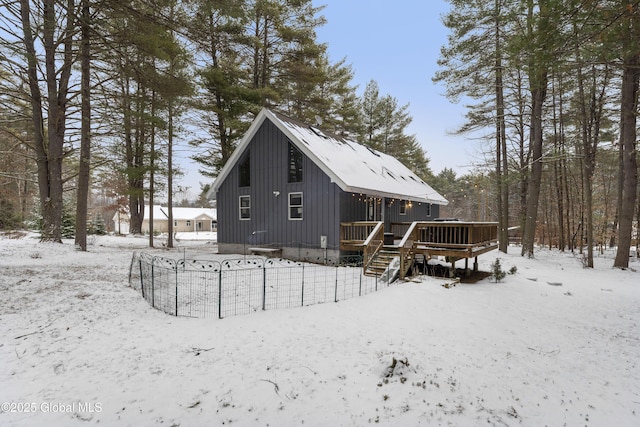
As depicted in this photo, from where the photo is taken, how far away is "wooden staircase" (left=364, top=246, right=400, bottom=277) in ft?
31.9

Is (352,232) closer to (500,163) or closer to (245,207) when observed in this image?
(245,207)

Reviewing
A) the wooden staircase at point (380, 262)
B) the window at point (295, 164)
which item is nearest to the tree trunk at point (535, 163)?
the wooden staircase at point (380, 262)

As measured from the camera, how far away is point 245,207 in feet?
46.7

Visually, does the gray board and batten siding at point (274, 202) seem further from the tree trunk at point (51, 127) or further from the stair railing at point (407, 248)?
the tree trunk at point (51, 127)

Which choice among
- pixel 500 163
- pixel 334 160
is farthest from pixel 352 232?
pixel 500 163

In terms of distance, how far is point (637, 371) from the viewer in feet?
14.6

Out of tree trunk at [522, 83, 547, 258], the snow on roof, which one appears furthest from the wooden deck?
the snow on roof

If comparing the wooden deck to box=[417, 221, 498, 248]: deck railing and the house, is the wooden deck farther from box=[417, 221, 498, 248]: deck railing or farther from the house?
the house

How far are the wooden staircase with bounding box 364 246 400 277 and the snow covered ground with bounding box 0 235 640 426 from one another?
7.73 feet

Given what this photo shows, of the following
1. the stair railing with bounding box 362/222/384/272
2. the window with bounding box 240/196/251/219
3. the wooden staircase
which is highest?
the window with bounding box 240/196/251/219

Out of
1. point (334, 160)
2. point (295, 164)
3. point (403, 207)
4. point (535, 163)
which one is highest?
point (535, 163)

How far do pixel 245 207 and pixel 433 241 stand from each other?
28.4 ft

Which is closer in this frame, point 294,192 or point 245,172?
point 294,192

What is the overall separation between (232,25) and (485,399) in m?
20.3
